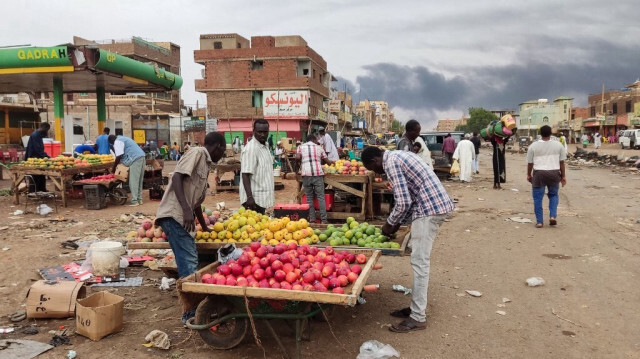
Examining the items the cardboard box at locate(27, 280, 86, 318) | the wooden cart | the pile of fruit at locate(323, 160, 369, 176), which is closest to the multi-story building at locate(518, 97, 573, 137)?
the pile of fruit at locate(323, 160, 369, 176)

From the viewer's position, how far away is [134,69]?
17000 mm

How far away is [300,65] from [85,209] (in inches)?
1356

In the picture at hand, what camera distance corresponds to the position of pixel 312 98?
44.8 m

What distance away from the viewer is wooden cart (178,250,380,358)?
366cm

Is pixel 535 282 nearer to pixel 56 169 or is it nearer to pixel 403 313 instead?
pixel 403 313

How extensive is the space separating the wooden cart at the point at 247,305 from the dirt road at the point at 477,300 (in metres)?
0.21

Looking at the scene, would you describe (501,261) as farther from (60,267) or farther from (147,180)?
(147,180)

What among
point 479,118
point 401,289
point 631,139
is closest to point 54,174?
point 401,289

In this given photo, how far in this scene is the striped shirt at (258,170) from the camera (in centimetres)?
636

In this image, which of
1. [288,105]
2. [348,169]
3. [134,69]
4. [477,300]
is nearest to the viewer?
[477,300]

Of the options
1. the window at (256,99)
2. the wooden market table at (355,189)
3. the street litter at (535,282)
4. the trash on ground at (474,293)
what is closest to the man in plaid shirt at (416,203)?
the trash on ground at (474,293)

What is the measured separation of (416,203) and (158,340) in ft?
9.01

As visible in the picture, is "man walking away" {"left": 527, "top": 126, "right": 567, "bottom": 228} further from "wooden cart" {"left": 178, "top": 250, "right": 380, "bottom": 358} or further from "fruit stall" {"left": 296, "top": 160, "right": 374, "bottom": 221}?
"wooden cart" {"left": 178, "top": 250, "right": 380, "bottom": 358}

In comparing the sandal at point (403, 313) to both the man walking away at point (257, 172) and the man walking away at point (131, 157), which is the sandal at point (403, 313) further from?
the man walking away at point (131, 157)
